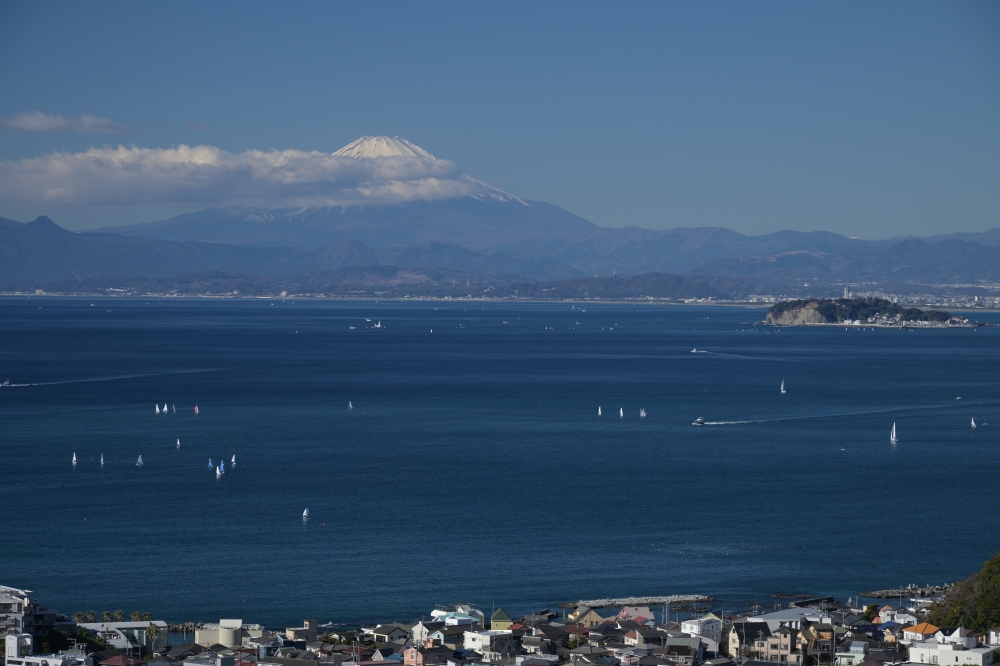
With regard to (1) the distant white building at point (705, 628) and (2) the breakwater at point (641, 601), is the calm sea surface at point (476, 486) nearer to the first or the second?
(2) the breakwater at point (641, 601)

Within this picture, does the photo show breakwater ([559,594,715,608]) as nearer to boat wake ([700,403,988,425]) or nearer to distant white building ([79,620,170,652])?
distant white building ([79,620,170,652])

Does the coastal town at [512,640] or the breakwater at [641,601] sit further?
the breakwater at [641,601]

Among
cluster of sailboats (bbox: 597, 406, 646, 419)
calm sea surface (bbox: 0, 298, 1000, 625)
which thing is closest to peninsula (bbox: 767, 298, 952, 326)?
calm sea surface (bbox: 0, 298, 1000, 625)

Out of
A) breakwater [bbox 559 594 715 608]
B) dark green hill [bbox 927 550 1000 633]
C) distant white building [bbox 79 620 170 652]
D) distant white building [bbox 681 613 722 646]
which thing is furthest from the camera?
breakwater [bbox 559 594 715 608]

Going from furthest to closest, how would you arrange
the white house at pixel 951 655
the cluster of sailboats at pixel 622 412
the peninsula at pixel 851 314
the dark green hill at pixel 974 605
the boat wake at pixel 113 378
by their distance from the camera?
1. the peninsula at pixel 851 314
2. the boat wake at pixel 113 378
3. the cluster of sailboats at pixel 622 412
4. the dark green hill at pixel 974 605
5. the white house at pixel 951 655

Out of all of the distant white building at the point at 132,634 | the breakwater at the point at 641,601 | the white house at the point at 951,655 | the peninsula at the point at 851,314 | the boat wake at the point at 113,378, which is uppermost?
the peninsula at the point at 851,314

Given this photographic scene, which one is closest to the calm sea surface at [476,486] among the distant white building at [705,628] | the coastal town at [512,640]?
the coastal town at [512,640]
